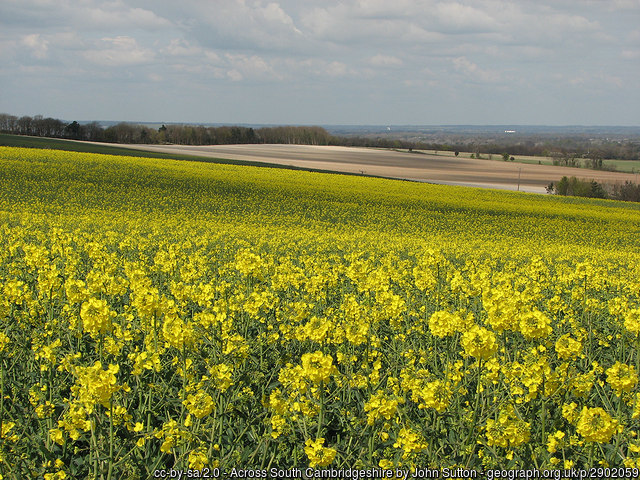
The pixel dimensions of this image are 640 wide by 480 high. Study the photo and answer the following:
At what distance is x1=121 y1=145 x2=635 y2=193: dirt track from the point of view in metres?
72.5

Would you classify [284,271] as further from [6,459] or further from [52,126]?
[52,126]

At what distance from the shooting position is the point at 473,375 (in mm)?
5379

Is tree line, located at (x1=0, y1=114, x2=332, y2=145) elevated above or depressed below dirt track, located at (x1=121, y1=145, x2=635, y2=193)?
above

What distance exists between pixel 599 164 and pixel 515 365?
113 metres

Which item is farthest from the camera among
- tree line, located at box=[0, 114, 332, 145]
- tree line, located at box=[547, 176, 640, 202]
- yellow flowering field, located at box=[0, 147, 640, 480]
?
tree line, located at box=[0, 114, 332, 145]

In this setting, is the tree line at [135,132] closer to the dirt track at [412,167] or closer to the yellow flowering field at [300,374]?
the dirt track at [412,167]

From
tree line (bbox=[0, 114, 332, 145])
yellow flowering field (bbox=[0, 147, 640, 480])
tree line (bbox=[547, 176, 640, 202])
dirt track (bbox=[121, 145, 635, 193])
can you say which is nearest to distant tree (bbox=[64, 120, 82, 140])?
tree line (bbox=[0, 114, 332, 145])

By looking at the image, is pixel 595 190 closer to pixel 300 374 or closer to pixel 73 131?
pixel 300 374

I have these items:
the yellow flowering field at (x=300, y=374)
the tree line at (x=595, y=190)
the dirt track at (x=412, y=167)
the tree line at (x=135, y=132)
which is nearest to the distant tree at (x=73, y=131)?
the tree line at (x=135, y=132)

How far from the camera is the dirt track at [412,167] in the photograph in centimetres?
7250

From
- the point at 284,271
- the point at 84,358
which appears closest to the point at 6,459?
the point at 84,358

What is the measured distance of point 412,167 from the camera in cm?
8681

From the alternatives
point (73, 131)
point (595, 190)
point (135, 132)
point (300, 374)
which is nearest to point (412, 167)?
point (595, 190)

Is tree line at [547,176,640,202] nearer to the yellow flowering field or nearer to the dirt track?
the dirt track
